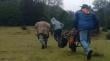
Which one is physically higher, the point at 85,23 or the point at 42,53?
the point at 85,23

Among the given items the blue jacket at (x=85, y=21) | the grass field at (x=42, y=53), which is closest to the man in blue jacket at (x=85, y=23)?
the blue jacket at (x=85, y=21)

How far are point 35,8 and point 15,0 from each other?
241 inches

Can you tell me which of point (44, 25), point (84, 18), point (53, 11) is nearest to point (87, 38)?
point (84, 18)

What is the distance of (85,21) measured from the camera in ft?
41.2

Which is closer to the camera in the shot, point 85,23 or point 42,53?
point 85,23

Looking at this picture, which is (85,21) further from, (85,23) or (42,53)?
(42,53)

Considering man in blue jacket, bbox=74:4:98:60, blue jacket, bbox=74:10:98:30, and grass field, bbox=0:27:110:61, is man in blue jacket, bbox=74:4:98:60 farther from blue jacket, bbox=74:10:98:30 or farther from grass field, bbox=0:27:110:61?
grass field, bbox=0:27:110:61

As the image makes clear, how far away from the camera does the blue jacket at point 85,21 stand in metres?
12.5

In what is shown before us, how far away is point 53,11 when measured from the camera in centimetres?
6812

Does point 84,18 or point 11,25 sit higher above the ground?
point 84,18

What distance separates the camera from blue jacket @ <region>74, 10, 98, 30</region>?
12.5 m

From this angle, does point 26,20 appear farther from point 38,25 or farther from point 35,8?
point 38,25

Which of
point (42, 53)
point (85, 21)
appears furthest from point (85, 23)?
point (42, 53)

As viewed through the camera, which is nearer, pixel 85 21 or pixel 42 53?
pixel 85 21
